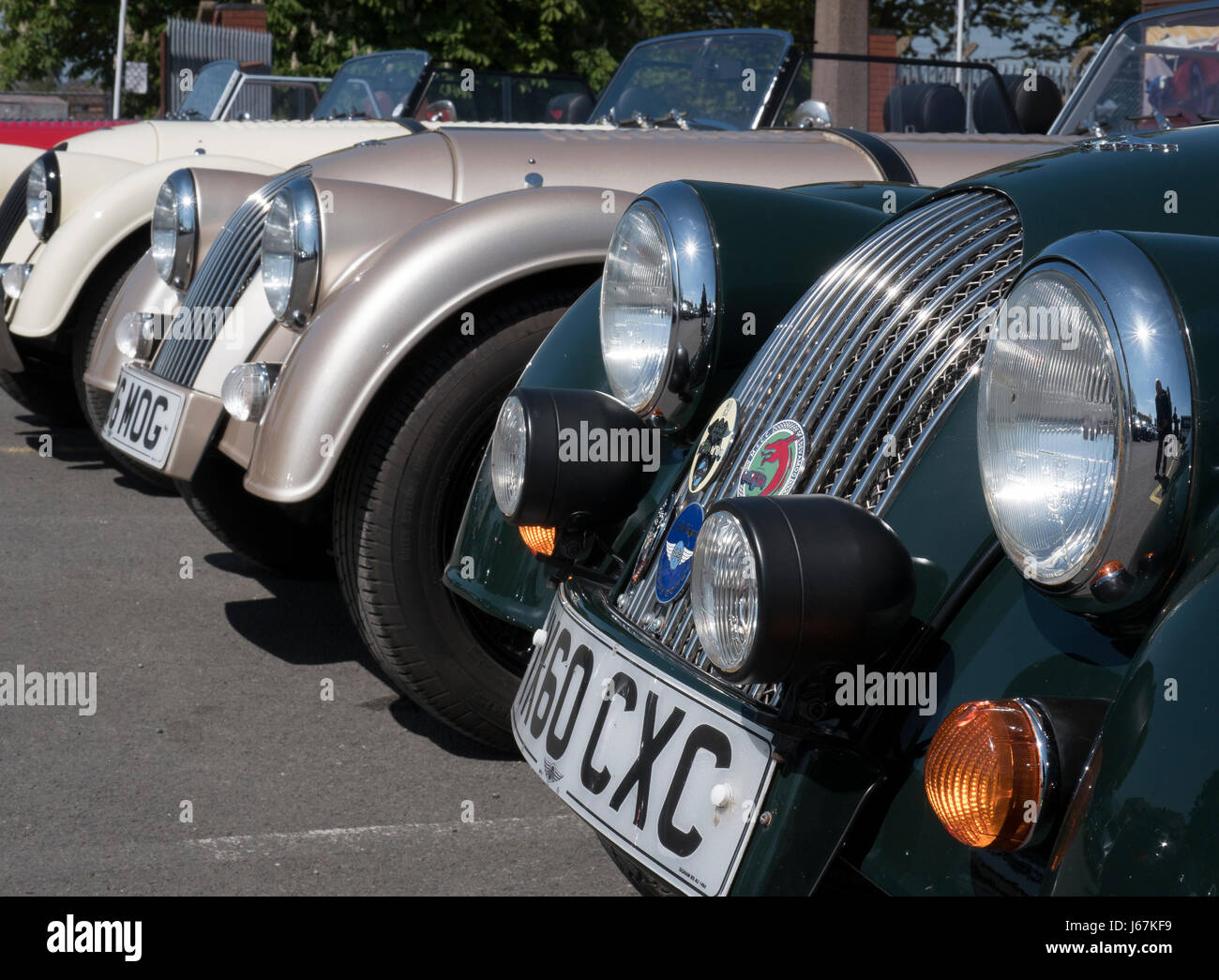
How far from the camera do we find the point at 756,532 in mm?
1286

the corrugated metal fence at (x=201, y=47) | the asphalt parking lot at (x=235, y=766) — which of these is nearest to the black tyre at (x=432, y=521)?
the asphalt parking lot at (x=235, y=766)

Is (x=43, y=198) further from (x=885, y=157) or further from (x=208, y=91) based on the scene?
(x=885, y=157)

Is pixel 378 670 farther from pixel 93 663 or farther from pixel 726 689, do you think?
pixel 726 689

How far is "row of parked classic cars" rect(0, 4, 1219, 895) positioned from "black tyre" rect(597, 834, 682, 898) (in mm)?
13

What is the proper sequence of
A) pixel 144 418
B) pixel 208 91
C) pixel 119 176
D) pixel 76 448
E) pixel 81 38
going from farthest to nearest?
pixel 81 38 < pixel 208 91 < pixel 76 448 < pixel 119 176 < pixel 144 418

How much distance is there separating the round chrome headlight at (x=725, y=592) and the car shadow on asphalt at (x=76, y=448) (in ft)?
13.6

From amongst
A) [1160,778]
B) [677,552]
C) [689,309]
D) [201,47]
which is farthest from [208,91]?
[201,47]

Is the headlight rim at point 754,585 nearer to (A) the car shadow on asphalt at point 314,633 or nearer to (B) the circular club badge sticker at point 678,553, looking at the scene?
(B) the circular club badge sticker at point 678,553

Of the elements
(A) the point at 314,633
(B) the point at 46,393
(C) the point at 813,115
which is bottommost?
A: (A) the point at 314,633

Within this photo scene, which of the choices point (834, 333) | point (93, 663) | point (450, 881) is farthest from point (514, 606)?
point (93, 663)

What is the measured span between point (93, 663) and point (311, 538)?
0.74 m

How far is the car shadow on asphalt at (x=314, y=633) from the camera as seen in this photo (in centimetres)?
302

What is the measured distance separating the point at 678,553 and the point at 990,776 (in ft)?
2.13

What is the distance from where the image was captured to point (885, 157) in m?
3.90
